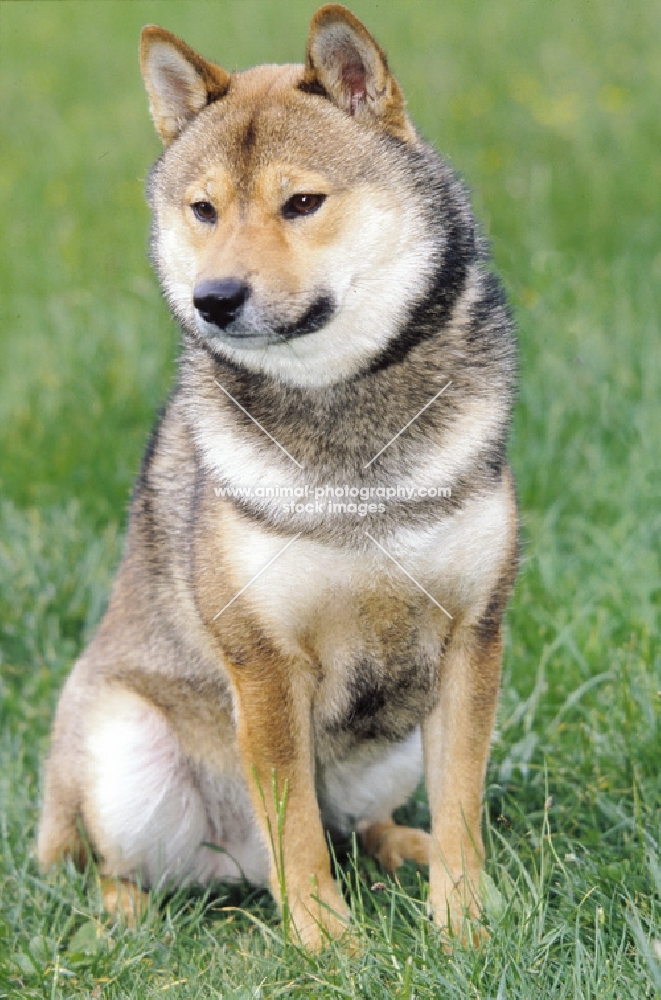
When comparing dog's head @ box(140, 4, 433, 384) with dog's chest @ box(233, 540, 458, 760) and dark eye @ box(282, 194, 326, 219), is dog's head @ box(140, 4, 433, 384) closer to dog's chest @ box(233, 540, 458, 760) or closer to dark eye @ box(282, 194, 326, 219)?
dark eye @ box(282, 194, 326, 219)

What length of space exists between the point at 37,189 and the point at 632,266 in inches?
166

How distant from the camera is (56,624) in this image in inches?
191

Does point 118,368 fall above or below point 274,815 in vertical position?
above

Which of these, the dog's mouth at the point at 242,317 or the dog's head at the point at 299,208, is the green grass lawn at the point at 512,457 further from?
the dog's mouth at the point at 242,317

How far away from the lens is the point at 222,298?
2766 millimetres

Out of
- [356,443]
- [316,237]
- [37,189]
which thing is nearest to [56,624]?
[356,443]

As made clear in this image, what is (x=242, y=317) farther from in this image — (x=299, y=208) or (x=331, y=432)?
(x=331, y=432)

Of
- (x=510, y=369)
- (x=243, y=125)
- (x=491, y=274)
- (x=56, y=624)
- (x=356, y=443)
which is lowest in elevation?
(x=56, y=624)

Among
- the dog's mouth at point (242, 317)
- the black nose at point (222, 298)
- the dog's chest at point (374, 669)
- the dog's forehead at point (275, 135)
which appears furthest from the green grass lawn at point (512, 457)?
the black nose at point (222, 298)

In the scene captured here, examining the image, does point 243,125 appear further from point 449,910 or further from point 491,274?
point 449,910

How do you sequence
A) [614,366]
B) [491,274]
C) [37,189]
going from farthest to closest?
[37,189] < [614,366] < [491,274]

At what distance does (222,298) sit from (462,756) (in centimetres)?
139

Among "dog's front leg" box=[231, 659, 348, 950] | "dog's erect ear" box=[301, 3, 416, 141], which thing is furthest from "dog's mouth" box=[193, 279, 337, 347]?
"dog's front leg" box=[231, 659, 348, 950]

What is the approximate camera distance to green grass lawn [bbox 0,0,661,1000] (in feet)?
10.0
